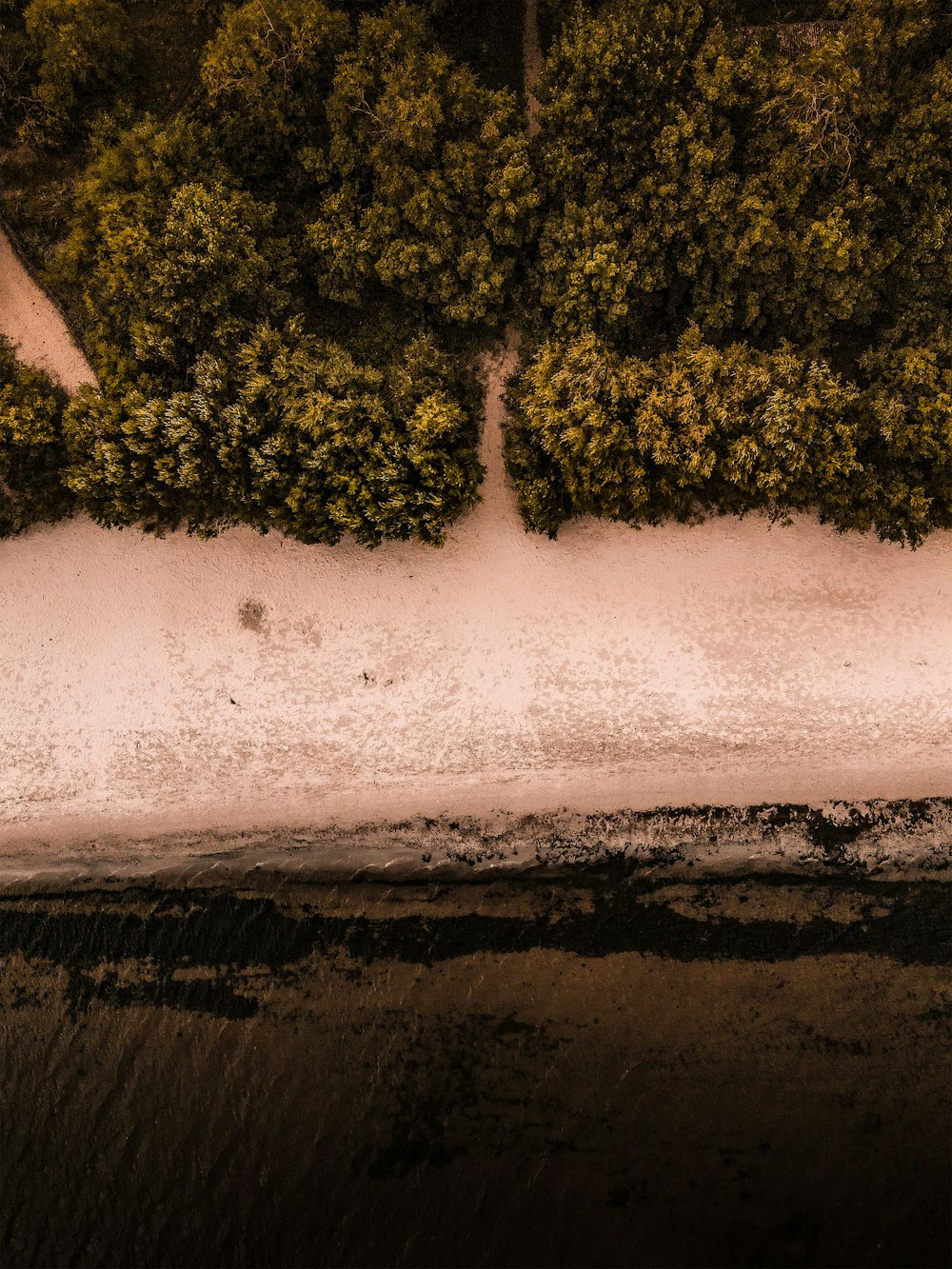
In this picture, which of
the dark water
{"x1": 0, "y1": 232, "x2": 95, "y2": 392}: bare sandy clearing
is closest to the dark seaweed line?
the dark water


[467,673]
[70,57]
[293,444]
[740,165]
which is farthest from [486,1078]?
[70,57]

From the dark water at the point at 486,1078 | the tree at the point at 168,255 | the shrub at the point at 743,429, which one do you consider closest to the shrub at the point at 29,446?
the tree at the point at 168,255

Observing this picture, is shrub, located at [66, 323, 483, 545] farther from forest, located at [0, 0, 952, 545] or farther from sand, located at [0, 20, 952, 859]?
sand, located at [0, 20, 952, 859]

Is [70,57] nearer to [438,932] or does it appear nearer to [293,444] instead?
[293,444]

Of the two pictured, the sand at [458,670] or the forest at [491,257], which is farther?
the sand at [458,670]

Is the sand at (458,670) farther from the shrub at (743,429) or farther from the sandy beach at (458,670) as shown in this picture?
the shrub at (743,429)

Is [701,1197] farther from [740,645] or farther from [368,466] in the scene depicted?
[368,466]
